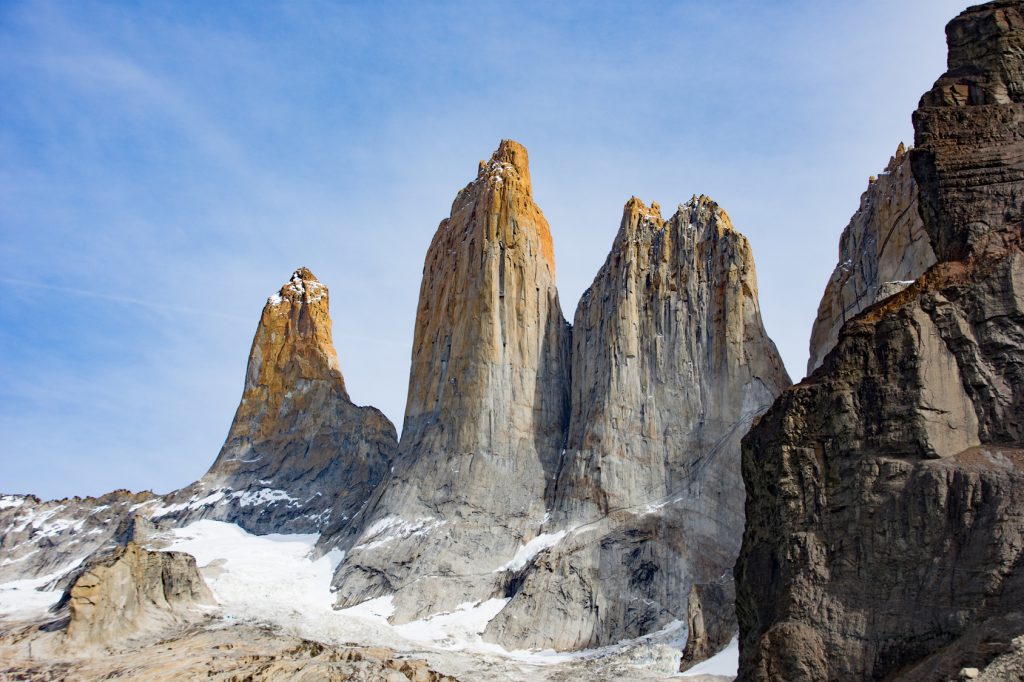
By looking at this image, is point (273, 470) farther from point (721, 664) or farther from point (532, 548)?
point (721, 664)

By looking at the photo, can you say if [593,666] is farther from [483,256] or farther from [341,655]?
[483,256]

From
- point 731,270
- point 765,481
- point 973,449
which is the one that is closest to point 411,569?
point 731,270

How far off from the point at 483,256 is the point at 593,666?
97.3 ft

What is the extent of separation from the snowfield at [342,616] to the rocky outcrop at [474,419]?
1.65 meters

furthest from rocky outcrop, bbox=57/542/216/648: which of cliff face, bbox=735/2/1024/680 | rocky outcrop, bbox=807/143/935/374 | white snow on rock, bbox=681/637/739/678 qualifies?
rocky outcrop, bbox=807/143/935/374

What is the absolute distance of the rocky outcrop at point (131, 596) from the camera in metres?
52.7

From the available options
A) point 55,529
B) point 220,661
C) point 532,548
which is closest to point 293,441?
point 55,529

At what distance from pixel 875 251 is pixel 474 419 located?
24.4 metres

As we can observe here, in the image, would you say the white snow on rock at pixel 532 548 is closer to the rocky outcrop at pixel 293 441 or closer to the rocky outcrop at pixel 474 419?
the rocky outcrop at pixel 474 419

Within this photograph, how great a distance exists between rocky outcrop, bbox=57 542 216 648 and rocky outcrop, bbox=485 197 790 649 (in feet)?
50.5

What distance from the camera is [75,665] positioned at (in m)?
48.9

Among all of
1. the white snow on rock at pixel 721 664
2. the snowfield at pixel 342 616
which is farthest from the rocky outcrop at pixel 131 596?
the white snow on rock at pixel 721 664

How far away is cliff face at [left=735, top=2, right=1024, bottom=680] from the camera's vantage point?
80.6 feet

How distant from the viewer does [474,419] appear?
68.4 metres
